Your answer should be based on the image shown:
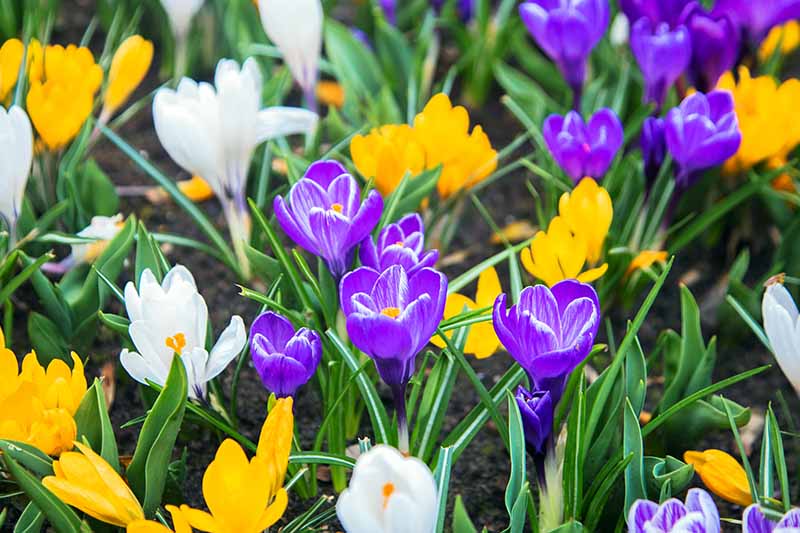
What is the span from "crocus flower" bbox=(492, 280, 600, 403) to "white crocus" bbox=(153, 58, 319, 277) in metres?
0.47

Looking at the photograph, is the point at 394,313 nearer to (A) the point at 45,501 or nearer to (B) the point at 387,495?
(B) the point at 387,495

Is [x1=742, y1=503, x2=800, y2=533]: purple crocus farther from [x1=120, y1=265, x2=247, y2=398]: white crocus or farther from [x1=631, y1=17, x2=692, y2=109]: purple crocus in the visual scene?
[x1=631, y1=17, x2=692, y2=109]: purple crocus

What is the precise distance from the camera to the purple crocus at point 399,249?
4.09 ft

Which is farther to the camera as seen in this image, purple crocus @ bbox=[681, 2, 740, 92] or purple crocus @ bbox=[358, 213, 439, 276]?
purple crocus @ bbox=[681, 2, 740, 92]

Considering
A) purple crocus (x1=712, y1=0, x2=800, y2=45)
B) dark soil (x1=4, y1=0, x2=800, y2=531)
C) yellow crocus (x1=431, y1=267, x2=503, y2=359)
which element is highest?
purple crocus (x1=712, y1=0, x2=800, y2=45)

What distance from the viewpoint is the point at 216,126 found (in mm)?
1481

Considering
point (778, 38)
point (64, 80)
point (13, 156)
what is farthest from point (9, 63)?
point (778, 38)

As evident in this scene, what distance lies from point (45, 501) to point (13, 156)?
0.53m

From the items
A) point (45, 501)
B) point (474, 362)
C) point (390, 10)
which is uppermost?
point (390, 10)

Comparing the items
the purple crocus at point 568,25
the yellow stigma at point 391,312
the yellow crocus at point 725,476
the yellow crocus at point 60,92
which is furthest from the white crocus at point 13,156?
the yellow crocus at point 725,476

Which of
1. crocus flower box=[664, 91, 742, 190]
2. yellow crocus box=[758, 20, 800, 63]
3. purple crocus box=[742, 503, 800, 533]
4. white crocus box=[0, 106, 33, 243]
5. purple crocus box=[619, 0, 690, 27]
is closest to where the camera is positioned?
purple crocus box=[742, 503, 800, 533]

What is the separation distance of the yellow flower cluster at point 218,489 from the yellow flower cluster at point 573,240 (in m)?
0.44

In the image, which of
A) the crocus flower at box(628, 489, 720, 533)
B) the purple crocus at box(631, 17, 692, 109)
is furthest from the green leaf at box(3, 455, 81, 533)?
the purple crocus at box(631, 17, 692, 109)

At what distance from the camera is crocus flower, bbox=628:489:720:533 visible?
1007mm
